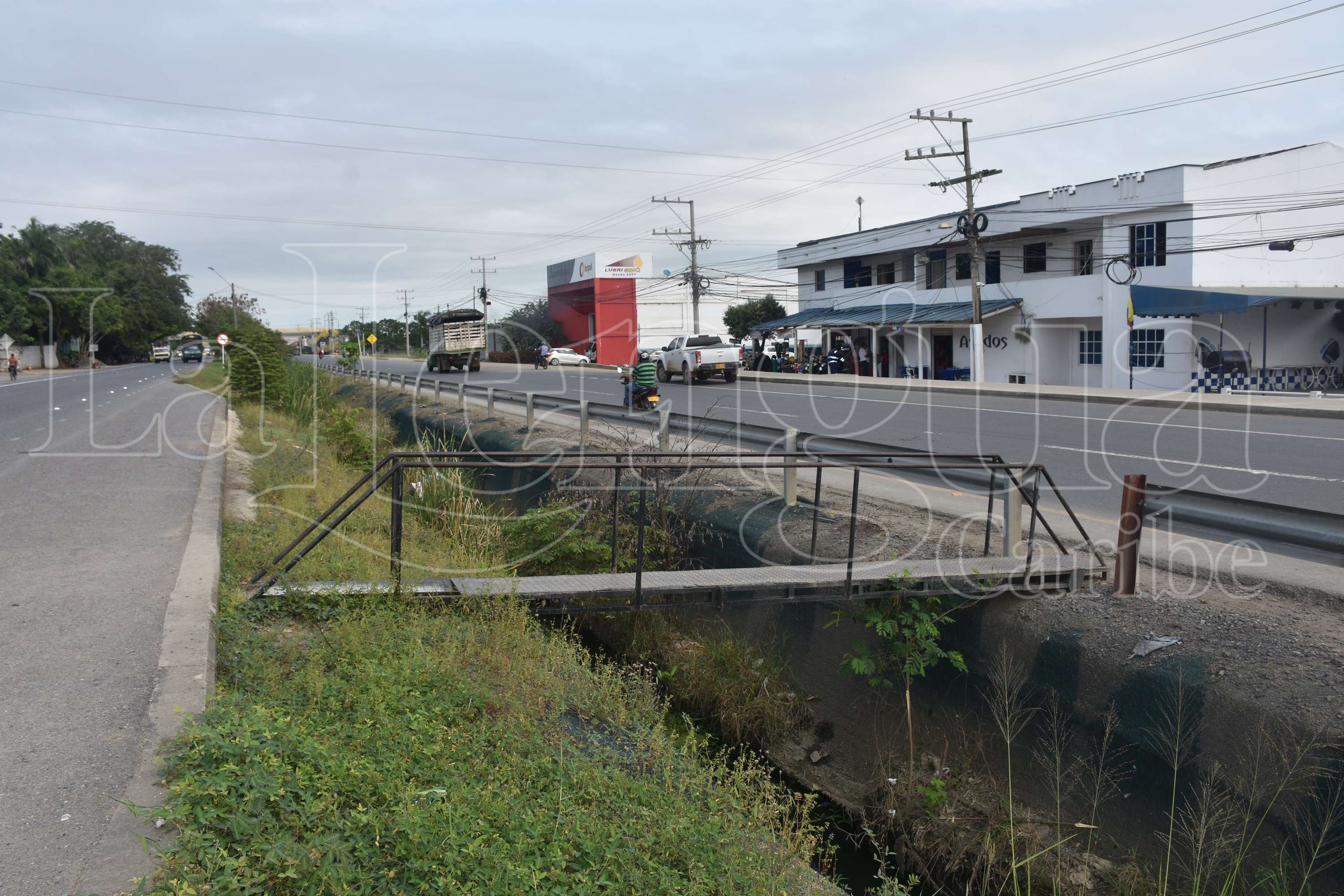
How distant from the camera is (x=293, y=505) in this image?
40.1ft

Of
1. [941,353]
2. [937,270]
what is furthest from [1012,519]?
[937,270]

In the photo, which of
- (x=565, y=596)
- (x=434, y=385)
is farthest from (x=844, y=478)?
(x=434, y=385)

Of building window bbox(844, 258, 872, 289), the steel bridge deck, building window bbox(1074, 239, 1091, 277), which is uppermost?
building window bbox(844, 258, 872, 289)

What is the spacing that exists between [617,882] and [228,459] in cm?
1326

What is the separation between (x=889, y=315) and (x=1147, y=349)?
12.0 metres

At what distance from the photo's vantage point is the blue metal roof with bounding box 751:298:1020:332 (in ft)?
131

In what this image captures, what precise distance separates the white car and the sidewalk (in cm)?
2484

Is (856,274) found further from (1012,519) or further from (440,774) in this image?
(440,774)

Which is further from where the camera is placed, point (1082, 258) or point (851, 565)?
point (1082, 258)

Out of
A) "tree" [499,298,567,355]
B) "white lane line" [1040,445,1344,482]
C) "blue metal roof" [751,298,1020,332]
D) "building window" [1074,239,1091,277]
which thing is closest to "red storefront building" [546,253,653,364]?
"tree" [499,298,567,355]

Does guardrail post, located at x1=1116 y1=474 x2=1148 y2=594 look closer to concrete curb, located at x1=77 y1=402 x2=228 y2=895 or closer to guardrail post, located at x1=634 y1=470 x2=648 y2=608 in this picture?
guardrail post, located at x1=634 y1=470 x2=648 y2=608

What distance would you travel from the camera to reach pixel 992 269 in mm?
42250

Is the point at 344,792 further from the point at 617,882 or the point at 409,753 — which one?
the point at 617,882

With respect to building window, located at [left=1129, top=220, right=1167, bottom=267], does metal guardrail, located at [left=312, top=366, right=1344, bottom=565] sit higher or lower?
lower
